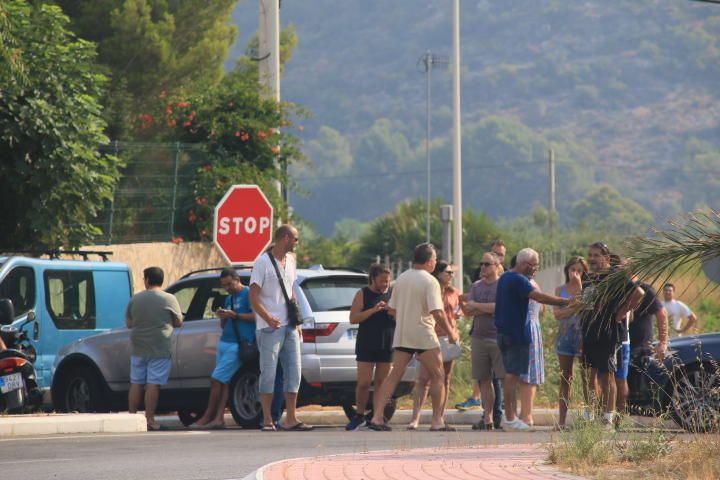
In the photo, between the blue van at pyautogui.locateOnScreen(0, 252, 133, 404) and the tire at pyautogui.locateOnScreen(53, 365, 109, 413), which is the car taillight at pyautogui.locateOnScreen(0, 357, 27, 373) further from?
the tire at pyautogui.locateOnScreen(53, 365, 109, 413)

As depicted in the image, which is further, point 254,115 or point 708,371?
point 254,115

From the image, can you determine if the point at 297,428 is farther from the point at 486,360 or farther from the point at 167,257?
the point at 167,257

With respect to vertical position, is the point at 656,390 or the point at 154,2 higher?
the point at 154,2

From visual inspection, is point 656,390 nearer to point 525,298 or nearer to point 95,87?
point 525,298

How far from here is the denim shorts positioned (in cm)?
1445

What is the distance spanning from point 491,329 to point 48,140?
8.34m

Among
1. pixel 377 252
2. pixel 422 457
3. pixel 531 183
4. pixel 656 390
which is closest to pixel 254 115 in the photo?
pixel 656 390

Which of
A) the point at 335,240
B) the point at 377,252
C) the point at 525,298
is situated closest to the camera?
the point at 525,298

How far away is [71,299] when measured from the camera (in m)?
17.2

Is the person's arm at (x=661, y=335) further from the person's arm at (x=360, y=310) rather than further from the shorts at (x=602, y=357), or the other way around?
the person's arm at (x=360, y=310)

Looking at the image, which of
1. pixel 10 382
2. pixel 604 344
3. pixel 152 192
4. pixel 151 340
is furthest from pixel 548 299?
pixel 152 192

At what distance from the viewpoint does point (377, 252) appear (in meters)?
52.5

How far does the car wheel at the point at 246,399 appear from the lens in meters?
15.4

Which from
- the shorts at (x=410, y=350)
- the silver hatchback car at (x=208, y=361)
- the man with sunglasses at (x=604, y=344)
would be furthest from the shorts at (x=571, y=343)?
the silver hatchback car at (x=208, y=361)
